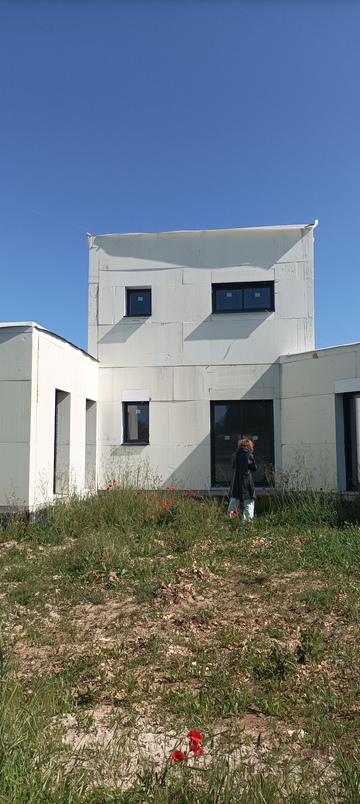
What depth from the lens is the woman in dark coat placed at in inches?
353

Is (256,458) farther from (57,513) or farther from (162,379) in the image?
(57,513)

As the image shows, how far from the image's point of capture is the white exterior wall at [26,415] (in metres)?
8.55

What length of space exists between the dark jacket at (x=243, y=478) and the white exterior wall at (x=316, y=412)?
67.2 inches

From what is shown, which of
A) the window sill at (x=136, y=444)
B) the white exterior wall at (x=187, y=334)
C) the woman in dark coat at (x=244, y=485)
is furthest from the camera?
the window sill at (x=136, y=444)

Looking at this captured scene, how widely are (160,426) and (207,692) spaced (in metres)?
8.37

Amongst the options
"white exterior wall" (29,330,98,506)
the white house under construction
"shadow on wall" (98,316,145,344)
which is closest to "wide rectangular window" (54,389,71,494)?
"white exterior wall" (29,330,98,506)

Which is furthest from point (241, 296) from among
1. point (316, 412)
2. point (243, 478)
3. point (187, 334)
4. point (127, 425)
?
point (243, 478)

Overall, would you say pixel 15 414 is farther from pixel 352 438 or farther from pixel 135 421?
pixel 352 438

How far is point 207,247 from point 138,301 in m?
1.89

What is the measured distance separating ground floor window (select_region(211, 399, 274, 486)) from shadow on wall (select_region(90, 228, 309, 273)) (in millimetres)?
3016

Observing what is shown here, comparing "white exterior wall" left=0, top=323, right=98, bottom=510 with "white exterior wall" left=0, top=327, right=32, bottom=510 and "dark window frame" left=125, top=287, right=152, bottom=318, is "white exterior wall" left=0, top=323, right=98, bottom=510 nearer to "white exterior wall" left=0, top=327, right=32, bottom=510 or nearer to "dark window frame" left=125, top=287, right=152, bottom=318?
"white exterior wall" left=0, top=327, right=32, bottom=510

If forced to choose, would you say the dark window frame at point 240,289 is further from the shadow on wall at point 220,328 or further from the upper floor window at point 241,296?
the shadow on wall at point 220,328

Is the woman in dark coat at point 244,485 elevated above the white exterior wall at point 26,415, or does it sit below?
below

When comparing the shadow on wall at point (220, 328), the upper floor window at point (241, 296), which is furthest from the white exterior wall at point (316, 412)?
the upper floor window at point (241, 296)
